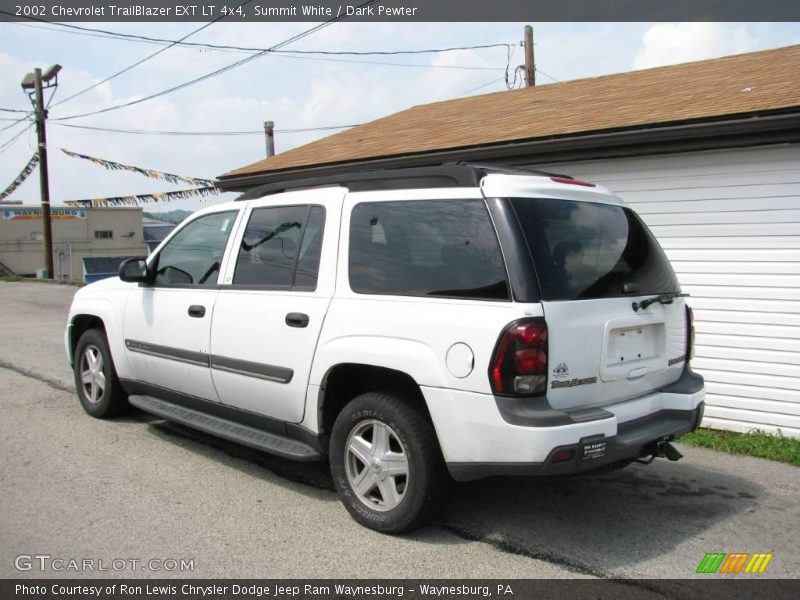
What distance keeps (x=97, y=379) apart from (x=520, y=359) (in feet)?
14.2

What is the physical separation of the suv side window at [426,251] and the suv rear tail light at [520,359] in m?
0.21

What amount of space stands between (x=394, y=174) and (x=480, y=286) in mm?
990

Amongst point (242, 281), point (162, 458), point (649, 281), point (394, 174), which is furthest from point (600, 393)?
point (162, 458)

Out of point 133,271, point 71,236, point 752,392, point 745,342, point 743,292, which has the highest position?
point 71,236

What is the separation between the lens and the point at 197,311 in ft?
16.6

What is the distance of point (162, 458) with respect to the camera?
531cm

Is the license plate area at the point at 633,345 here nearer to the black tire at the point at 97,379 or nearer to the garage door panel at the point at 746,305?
the garage door panel at the point at 746,305

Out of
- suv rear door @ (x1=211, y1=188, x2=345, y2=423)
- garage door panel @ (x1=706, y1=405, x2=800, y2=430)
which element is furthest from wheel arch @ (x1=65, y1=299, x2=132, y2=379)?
garage door panel @ (x1=706, y1=405, x2=800, y2=430)

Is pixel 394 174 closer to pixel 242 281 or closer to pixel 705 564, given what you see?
pixel 242 281

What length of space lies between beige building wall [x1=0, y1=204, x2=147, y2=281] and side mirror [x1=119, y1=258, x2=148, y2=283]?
4365 cm

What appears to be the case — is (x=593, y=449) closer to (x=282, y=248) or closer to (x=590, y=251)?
(x=590, y=251)

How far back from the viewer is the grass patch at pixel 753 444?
5.69 meters

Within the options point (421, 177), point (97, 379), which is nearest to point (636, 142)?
point (421, 177)

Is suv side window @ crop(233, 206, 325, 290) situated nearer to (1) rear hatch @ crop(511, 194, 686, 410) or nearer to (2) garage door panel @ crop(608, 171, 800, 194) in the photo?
(1) rear hatch @ crop(511, 194, 686, 410)
